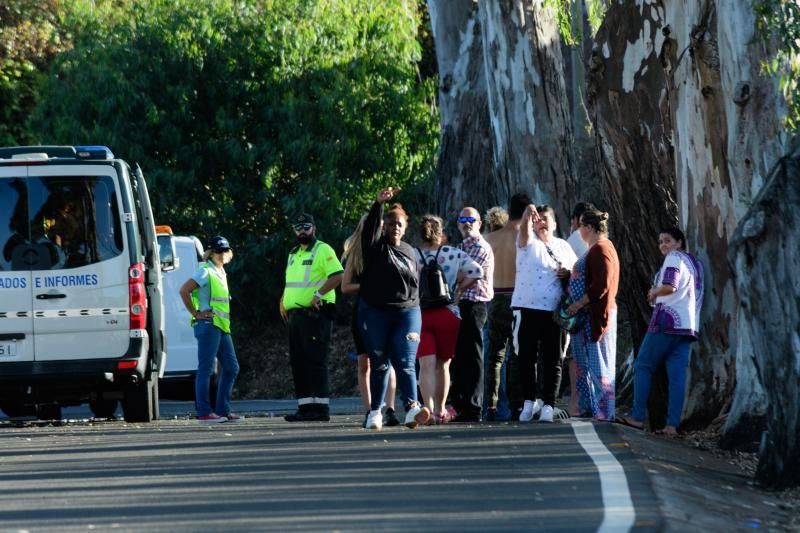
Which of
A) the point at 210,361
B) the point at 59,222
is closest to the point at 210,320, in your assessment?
the point at 210,361

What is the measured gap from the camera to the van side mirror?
58.8 ft

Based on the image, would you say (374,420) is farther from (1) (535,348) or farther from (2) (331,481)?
(2) (331,481)

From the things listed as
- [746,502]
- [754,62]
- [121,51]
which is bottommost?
[746,502]

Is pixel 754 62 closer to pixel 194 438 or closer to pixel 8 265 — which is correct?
pixel 194 438

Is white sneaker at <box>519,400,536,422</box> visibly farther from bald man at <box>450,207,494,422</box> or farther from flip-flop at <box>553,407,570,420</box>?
bald man at <box>450,207,494,422</box>

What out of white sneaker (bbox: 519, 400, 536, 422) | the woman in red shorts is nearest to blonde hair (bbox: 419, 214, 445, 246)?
the woman in red shorts

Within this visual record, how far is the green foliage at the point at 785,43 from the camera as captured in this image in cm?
1276

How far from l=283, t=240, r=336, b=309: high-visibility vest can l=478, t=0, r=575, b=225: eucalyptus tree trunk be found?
7497 mm

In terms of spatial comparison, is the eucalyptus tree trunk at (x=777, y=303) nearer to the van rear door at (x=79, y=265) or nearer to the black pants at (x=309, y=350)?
the black pants at (x=309, y=350)

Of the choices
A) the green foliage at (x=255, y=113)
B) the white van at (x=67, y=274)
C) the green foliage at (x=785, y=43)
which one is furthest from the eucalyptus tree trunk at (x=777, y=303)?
the green foliage at (x=255, y=113)

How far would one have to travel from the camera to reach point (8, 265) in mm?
15797

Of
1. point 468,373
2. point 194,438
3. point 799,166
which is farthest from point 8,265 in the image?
point 799,166

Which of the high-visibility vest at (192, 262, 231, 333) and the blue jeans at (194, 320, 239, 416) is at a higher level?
the high-visibility vest at (192, 262, 231, 333)

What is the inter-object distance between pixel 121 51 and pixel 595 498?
820 inches
